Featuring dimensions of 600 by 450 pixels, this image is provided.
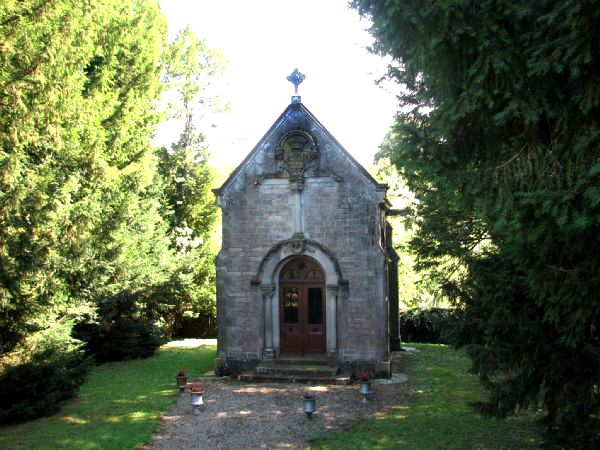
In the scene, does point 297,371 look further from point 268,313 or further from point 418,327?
point 418,327

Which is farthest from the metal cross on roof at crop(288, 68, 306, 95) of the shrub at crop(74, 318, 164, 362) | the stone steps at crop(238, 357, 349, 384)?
the shrub at crop(74, 318, 164, 362)

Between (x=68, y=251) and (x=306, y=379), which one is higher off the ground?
(x=68, y=251)

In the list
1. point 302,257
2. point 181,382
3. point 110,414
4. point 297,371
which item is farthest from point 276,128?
point 110,414

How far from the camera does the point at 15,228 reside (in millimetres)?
11156

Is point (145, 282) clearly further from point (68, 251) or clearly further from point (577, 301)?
point (577, 301)

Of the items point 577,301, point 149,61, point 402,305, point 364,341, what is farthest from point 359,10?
point 402,305

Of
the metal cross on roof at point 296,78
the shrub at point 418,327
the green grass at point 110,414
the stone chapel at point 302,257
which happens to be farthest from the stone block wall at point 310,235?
the shrub at point 418,327

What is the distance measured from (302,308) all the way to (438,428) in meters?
6.07

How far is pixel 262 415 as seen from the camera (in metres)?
11.3

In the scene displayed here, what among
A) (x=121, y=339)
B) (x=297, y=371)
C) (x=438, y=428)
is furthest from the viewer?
(x=121, y=339)

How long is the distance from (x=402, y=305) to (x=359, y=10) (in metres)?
22.7

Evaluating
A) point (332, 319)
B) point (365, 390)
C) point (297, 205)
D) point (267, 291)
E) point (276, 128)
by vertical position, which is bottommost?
point (365, 390)

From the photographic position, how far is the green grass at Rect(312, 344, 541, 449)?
29.9 ft

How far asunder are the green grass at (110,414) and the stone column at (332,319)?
437cm
